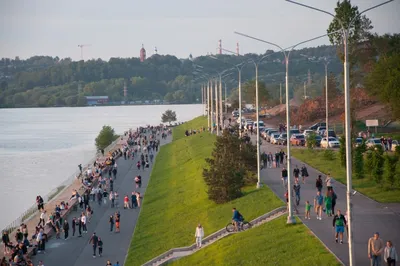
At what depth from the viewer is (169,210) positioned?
42281mm

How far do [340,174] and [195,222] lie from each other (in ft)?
35.2

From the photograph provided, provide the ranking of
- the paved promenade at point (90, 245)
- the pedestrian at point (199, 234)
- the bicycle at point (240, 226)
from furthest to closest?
the paved promenade at point (90, 245) < the bicycle at point (240, 226) < the pedestrian at point (199, 234)

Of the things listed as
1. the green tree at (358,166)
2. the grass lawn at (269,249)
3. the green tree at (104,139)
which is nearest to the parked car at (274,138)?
the green tree at (358,166)

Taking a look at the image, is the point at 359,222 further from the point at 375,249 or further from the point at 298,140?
the point at 298,140

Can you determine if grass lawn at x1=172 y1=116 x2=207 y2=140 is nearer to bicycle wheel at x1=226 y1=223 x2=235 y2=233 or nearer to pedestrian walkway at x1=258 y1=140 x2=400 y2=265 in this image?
pedestrian walkway at x1=258 y1=140 x2=400 y2=265

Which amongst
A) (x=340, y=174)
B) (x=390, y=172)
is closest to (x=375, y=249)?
(x=390, y=172)

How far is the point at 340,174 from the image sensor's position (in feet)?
142

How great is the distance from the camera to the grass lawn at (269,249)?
78.0 feet

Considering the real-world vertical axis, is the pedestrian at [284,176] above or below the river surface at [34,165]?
above

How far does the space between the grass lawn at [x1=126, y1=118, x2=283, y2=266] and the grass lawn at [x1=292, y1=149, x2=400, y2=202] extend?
459 cm

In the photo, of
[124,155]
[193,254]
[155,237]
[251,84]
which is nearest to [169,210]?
[155,237]

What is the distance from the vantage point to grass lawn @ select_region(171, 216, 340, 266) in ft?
78.0

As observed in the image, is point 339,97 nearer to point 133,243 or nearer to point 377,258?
point 133,243

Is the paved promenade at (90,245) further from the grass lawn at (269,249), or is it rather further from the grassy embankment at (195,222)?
the grass lawn at (269,249)
